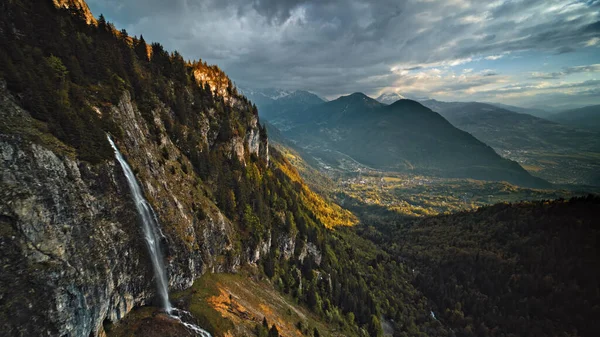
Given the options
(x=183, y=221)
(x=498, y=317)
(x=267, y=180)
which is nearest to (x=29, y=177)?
(x=183, y=221)

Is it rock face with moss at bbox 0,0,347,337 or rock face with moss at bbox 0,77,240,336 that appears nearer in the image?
rock face with moss at bbox 0,77,240,336

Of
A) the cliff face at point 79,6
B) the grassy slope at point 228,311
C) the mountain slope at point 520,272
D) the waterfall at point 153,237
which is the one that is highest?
the cliff face at point 79,6

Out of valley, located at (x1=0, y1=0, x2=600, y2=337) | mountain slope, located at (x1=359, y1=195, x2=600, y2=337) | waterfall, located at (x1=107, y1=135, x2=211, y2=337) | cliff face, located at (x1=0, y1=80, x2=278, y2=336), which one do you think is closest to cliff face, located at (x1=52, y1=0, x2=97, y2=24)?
valley, located at (x1=0, y1=0, x2=600, y2=337)

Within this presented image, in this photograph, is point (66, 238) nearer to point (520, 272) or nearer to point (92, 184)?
point (92, 184)

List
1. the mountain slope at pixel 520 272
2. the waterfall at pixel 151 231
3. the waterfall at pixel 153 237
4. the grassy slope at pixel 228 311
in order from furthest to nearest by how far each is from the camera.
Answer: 1. the mountain slope at pixel 520 272
2. the waterfall at pixel 151 231
3. the waterfall at pixel 153 237
4. the grassy slope at pixel 228 311

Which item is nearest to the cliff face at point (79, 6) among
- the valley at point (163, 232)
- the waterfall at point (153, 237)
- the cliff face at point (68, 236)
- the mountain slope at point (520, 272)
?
the valley at point (163, 232)

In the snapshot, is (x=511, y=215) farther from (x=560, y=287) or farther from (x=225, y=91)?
(x=225, y=91)

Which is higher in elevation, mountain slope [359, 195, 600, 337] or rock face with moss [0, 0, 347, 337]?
rock face with moss [0, 0, 347, 337]

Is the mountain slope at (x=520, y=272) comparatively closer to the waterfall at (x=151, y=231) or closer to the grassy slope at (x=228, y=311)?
the grassy slope at (x=228, y=311)

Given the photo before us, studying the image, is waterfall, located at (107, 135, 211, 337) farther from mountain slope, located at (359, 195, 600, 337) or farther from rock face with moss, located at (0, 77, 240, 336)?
mountain slope, located at (359, 195, 600, 337)

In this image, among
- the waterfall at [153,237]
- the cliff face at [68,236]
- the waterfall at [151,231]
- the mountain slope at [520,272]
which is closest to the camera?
the cliff face at [68,236]
